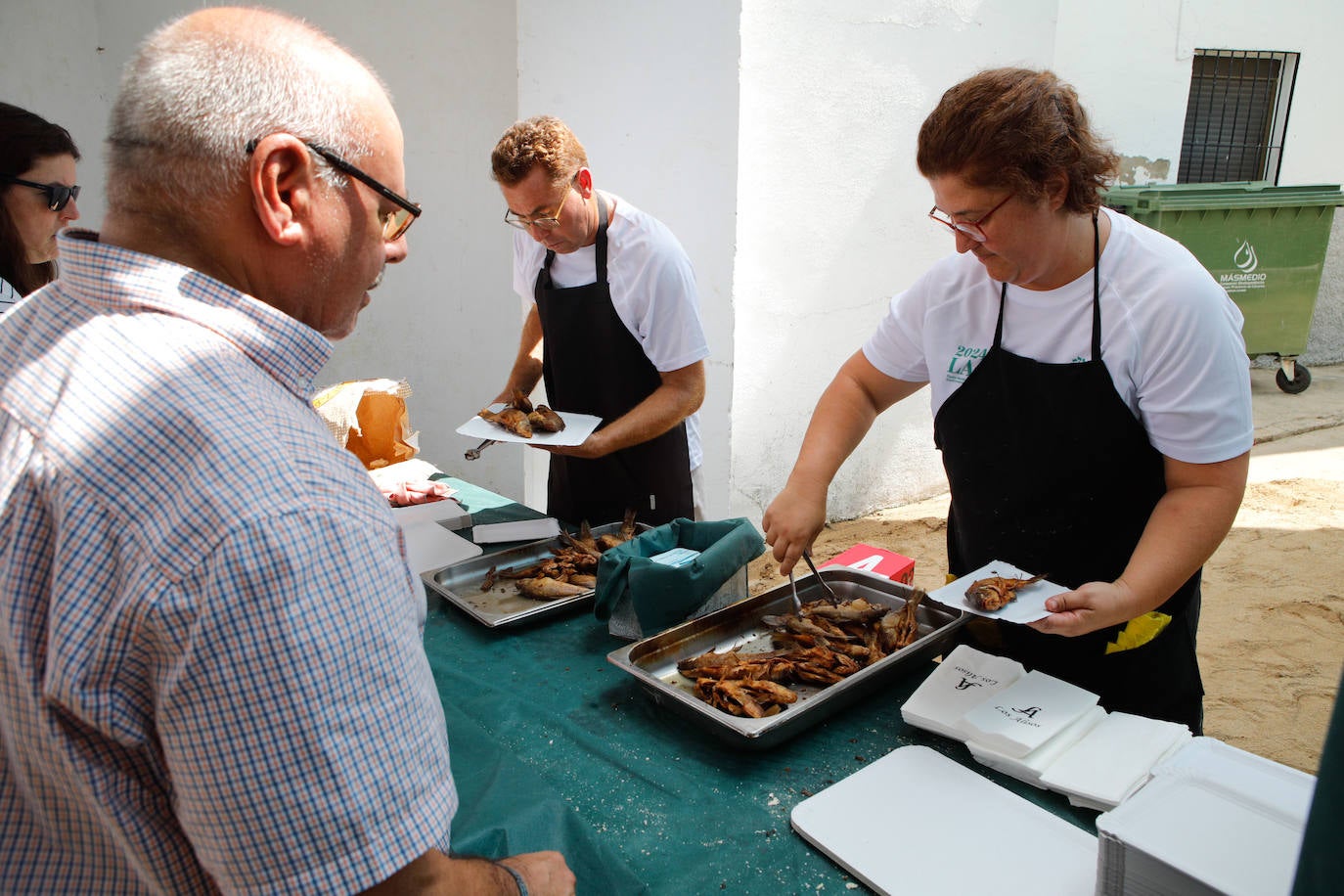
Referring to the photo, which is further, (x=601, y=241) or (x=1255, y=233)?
(x=1255, y=233)

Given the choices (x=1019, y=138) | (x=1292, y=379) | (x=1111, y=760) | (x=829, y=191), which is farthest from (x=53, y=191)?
(x=1292, y=379)

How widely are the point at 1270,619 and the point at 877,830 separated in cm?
421

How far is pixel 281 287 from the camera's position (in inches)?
39.6

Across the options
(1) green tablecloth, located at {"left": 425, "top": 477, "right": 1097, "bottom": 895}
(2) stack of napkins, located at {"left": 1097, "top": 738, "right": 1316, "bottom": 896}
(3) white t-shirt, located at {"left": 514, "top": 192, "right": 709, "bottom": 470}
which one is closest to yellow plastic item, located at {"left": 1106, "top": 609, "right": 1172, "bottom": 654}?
(1) green tablecloth, located at {"left": 425, "top": 477, "right": 1097, "bottom": 895}

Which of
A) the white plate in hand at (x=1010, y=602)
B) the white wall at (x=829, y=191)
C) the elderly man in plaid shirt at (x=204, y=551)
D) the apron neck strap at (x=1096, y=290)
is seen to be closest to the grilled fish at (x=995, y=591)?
the white plate in hand at (x=1010, y=602)

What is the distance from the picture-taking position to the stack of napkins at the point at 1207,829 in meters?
Result: 0.93

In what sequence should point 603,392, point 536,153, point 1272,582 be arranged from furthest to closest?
point 1272,582, point 603,392, point 536,153

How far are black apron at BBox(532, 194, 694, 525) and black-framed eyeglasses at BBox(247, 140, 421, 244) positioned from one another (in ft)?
6.18

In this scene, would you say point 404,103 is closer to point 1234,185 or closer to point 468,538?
point 468,538

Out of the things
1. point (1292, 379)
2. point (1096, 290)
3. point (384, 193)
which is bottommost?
point (1292, 379)

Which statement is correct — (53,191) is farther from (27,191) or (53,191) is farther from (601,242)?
(601,242)

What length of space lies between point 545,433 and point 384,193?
173cm

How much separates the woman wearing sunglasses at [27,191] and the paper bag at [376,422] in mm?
951

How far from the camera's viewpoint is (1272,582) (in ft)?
15.9
